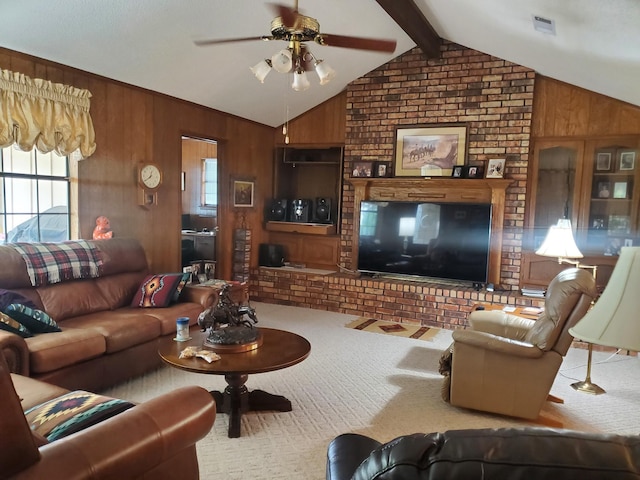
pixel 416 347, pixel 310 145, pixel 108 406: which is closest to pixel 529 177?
pixel 416 347

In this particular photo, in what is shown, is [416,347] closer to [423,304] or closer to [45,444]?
[423,304]

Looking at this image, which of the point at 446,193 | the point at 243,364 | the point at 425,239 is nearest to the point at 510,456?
the point at 243,364

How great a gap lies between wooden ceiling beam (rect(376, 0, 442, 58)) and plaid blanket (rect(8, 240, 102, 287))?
3.14 metres

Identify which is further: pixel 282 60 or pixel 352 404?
pixel 352 404

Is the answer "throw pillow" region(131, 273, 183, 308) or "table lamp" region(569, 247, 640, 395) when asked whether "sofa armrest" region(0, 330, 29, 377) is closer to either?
"throw pillow" region(131, 273, 183, 308)

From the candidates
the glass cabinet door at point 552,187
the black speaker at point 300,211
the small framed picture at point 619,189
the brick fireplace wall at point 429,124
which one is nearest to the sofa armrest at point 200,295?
the brick fireplace wall at point 429,124

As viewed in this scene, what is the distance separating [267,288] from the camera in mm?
6125

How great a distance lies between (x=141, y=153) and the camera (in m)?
4.59

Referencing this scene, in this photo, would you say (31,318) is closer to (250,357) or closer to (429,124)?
(250,357)

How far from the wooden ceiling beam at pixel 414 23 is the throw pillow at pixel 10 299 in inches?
135

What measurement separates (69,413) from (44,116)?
271cm

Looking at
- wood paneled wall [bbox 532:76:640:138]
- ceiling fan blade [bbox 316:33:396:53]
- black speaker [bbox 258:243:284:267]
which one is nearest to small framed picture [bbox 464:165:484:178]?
wood paneled wall [bbox 532:76:640:138]

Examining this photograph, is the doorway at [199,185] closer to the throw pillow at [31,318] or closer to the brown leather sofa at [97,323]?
the brown leather sofa at [97,323]

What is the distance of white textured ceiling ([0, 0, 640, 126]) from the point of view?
10.5 feet
